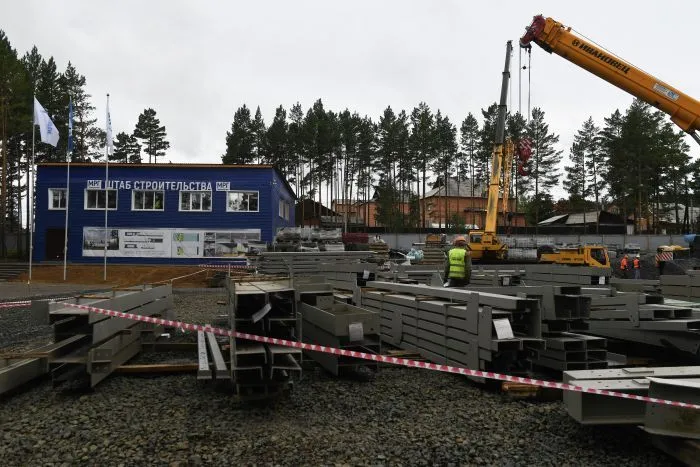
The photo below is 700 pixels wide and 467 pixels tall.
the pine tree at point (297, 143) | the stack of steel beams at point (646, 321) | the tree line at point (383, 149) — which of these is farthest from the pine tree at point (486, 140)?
the stack of steel beams at point (646, 321)

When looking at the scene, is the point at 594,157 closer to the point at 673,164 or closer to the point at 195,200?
the point at 673,164

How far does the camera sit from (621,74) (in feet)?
55.6

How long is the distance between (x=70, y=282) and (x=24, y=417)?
25604 mm

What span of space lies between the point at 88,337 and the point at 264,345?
2953mm

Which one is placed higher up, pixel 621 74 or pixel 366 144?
pixel 366 144

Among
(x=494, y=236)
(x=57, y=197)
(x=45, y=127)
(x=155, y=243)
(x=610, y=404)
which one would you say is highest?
(x=45, y=127)

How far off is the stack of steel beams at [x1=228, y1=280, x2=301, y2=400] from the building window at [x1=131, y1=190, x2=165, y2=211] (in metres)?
30.2

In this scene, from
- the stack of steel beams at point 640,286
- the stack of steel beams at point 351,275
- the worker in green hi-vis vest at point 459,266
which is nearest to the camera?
the worker in green hi-vis vest at point 459,266

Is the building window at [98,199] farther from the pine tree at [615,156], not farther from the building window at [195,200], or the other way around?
the pine tree at [615,156]

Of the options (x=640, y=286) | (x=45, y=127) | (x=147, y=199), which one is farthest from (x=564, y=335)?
(x=147, y=199)

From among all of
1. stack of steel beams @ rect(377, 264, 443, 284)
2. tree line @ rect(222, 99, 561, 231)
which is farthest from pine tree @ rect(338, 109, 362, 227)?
stack of steel beams @ rect(377, 264, 443, 284)

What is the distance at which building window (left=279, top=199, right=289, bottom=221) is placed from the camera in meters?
40.0

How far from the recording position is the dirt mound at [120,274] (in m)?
27.6

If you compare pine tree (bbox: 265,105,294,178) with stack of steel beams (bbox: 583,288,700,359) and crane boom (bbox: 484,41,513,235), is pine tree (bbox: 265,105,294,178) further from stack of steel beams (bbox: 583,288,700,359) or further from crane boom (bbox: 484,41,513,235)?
stack of steel beams (bbox: 583,288,700,359)
